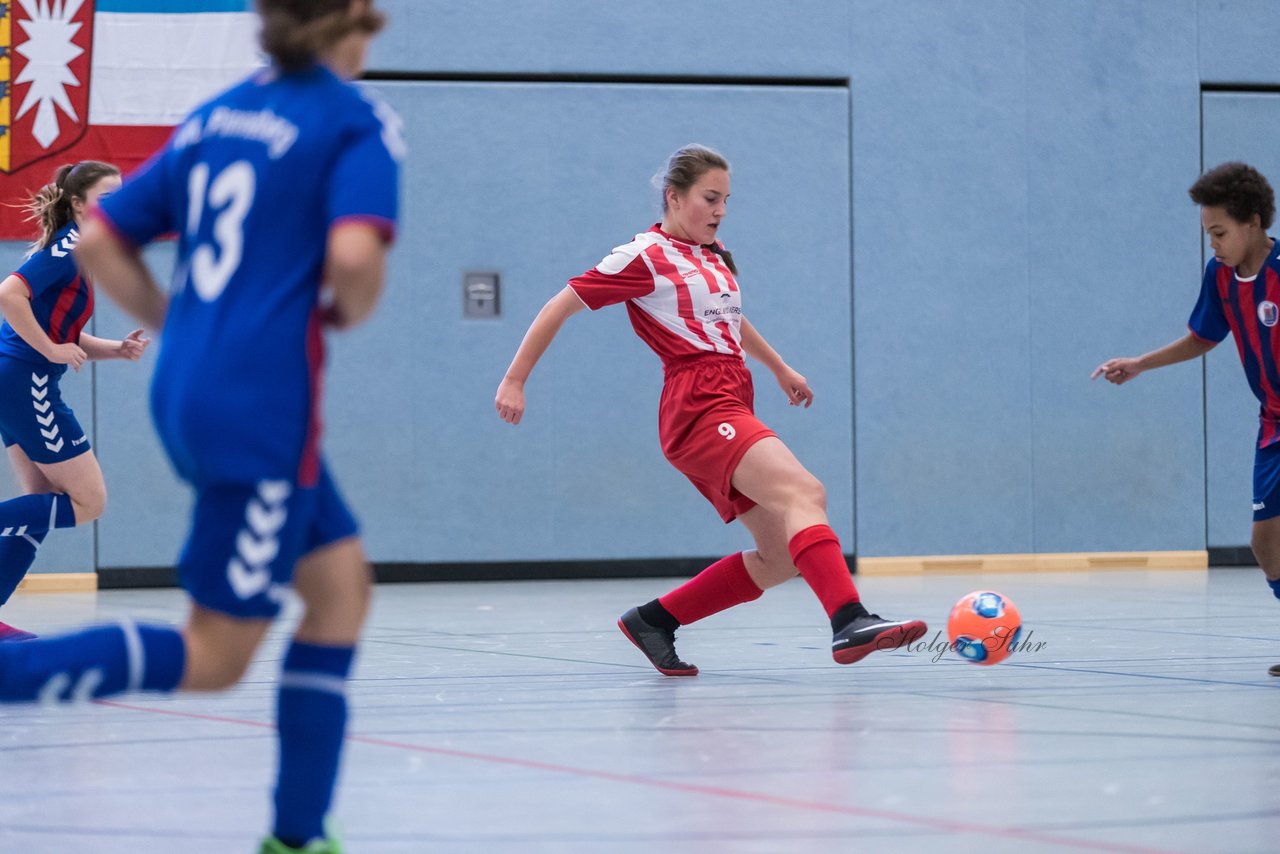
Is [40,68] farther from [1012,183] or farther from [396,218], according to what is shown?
[396,218]

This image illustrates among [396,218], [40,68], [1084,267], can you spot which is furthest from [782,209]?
[396,218]

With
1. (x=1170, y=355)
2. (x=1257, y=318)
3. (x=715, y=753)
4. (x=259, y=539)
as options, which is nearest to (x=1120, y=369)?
(x=1170, y=355)

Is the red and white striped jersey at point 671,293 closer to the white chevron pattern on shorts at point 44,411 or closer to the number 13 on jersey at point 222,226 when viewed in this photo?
the white chevron pattern on shorts at point 44,411

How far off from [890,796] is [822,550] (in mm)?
1590

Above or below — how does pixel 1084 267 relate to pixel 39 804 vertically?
above

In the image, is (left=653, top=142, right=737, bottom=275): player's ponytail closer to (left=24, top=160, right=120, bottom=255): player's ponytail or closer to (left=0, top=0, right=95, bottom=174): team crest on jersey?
(left=24, top=160, right=120, bottom=255): player's ponytail

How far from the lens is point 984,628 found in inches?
184

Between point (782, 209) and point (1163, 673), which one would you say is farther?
point (782, 209)

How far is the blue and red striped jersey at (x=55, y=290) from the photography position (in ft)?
18.2

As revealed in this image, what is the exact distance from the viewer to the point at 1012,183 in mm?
10328

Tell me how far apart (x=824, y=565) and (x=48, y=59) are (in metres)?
6.71

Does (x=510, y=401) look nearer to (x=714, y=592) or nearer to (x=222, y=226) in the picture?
(x=714, y=592)

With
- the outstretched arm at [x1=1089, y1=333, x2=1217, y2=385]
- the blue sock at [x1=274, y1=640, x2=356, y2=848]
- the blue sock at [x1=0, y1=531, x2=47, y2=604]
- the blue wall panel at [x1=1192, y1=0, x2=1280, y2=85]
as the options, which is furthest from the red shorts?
the blue wall panel at [x1=1192, y1=0, x2=1280, y2=85]

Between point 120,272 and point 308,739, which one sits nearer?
point 308,739
